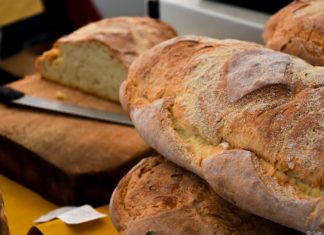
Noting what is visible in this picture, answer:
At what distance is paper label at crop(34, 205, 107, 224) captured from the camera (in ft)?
3.75

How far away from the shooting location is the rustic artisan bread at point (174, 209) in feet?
2.89

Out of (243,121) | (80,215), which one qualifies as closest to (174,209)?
(243,121)

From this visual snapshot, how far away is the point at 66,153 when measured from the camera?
131 cm

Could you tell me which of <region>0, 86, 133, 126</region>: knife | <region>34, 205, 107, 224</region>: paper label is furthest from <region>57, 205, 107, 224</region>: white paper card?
<region>0, 86, 133, 126</region>: knife

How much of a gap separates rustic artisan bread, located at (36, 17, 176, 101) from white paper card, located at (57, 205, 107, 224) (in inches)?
17.2

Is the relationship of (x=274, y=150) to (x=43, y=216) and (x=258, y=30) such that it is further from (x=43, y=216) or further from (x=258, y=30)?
(x=258, y=30)

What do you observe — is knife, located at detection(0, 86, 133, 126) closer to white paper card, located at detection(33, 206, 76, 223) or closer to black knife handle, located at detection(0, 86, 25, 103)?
black knife handle, located at detection(0, 86, 25, 103)

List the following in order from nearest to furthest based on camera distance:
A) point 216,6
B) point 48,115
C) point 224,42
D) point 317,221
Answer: point 317,221 < point 224,42 < point 48,115 < point 216,6

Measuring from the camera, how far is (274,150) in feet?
2.71

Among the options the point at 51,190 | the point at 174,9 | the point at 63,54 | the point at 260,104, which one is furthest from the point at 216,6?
the point at 260,104

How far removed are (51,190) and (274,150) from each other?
66cm

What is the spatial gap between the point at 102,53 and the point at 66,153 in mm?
389

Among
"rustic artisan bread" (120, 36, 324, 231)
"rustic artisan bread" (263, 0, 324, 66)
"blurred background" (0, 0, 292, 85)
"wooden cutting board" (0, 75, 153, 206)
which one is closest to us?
"rustic artisan bread" (120, 36, 324, 231)

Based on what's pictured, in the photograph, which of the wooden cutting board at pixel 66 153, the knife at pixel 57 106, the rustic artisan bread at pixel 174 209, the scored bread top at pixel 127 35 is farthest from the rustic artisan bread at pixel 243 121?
the scored bread top at pixel 127 35
